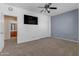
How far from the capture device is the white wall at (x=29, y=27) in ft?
14.2

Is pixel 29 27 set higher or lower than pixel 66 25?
lower

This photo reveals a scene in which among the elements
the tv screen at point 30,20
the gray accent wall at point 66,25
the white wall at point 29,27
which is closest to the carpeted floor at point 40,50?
the white wall at point 29,27

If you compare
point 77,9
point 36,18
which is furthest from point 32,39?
point 77,9

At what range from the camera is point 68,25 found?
567 cm

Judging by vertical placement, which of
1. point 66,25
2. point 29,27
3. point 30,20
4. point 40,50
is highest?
point 30,20

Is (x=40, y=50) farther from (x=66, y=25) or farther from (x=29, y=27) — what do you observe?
(x=66, y=25)

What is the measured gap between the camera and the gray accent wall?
203 inches

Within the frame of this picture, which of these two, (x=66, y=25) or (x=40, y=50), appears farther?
(x=66, y=25)

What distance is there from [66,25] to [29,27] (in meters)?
2.95

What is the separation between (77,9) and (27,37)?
3.98 meters

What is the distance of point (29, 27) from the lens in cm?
541

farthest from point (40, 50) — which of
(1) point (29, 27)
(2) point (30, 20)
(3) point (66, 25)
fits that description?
(3) point (66, 25)

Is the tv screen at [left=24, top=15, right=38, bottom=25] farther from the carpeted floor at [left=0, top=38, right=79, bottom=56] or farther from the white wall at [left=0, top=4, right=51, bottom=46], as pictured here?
the carpeted floor at [left=0, top=38, right=79, bottom=56]

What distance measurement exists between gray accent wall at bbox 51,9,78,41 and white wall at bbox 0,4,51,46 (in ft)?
2.79
